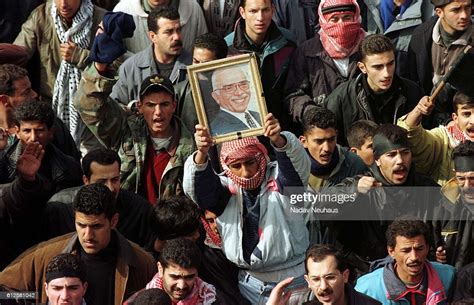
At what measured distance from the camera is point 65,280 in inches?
498

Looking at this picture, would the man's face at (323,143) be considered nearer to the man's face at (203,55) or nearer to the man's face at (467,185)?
the man's face at (467,185)

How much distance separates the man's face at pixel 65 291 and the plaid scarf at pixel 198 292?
22.0 inches

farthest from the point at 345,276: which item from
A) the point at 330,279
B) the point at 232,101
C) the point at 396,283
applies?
the point at 232,101

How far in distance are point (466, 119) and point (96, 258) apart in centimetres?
327

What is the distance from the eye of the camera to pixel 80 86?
46.9ft

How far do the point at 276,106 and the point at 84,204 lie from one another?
8.25 feet

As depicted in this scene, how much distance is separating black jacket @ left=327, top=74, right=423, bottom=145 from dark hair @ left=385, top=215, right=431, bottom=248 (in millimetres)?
1510

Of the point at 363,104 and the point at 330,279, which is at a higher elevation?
the point at 363,104

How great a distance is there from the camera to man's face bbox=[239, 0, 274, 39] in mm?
15156

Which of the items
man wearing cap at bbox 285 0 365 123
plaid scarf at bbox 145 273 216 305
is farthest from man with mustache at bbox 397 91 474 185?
plaid scarf at bbox 145 273 216 305

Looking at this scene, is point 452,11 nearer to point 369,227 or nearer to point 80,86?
point 369,227

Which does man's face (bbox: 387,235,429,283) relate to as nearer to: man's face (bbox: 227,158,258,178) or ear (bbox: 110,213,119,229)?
man's face (bbox: 227,158,258,178)

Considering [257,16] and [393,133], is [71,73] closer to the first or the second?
[257,16]

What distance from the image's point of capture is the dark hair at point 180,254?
1294 cm
